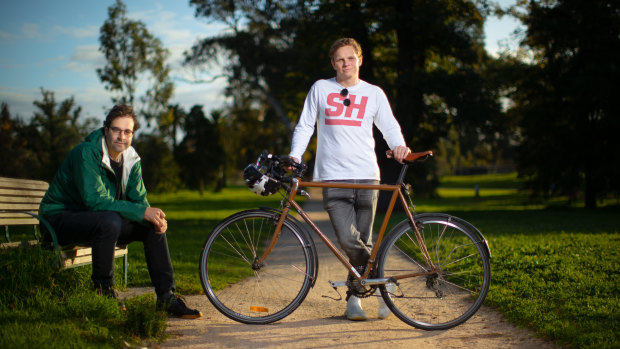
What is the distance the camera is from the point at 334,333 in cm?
393

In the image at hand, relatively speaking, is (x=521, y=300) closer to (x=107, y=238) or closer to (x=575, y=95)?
(x=107, y=238)

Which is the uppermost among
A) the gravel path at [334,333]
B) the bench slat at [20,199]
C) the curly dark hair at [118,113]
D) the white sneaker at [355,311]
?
the curly dark hair at [118,113]

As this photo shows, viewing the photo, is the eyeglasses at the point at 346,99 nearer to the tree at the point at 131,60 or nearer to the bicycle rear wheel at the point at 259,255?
the bicycle rear wheel at the point at 259,255

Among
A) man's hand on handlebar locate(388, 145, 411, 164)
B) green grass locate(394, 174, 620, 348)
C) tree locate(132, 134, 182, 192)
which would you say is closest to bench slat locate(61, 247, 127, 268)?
man's hand on handlebar locate(388, 145, 411, 164)

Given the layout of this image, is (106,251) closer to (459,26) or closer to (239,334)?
(239,334)

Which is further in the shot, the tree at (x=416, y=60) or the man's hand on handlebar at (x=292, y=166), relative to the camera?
the tree at (x=416, y=60)

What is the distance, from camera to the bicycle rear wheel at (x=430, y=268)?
4.05 m

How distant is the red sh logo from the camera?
420 centimetres

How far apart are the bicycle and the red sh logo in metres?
0.49

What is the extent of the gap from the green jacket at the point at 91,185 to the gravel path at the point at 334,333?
3.30ft

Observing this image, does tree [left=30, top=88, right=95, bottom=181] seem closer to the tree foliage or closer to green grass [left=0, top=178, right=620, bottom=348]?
the tree foliage

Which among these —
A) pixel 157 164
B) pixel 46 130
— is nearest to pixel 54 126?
pixel 46 130

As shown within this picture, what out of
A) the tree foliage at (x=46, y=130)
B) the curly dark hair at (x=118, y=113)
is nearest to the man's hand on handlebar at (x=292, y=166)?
the curly dark hair at (x=118, y=113)

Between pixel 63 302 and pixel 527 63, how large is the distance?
23721mm
